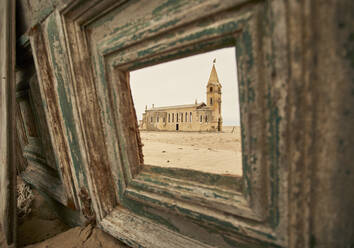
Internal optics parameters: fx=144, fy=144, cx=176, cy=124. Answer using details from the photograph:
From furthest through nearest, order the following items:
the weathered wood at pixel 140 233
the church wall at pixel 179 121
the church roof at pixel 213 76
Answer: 1. the church roof at pixel 213 76
2. the church wall at pixel 179 121
3. the weathered wood at pixel 140 233

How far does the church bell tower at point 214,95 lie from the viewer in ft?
75.4

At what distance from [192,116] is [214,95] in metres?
5.25

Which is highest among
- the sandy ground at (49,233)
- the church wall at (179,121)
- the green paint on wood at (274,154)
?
the green paint on wood at (274,154)

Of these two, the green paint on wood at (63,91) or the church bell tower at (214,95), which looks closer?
the green paint on wood at (63,91)

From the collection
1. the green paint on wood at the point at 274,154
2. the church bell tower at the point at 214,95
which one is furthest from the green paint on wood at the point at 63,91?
the church bell tower at the point at 214,95

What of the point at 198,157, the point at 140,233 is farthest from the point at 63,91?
the point at 198,157

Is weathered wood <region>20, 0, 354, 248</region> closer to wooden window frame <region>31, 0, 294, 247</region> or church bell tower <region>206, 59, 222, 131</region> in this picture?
wooden window frame <region>31, 0, 294, 247</region>

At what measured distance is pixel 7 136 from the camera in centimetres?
111

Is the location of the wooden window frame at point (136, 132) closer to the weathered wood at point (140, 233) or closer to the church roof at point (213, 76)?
the weathered wood at point (140, 233)

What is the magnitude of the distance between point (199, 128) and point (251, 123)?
70.3 feet

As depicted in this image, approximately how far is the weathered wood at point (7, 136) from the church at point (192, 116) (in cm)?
2098

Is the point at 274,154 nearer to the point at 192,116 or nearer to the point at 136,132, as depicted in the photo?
the point at 136,132

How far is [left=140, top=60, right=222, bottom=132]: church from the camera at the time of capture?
2191 cm

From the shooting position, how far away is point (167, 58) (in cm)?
80
